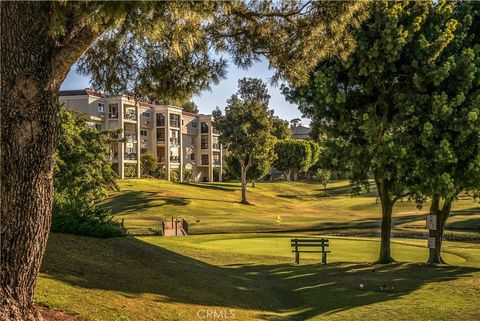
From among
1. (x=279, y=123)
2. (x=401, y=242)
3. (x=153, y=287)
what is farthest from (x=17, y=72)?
(x=279, y=123)

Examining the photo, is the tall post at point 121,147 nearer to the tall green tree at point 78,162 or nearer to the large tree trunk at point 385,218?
the tall green tree at point 78,162

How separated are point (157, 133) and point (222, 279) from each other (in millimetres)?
72110

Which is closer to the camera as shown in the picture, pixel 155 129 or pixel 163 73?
pixel 163 73

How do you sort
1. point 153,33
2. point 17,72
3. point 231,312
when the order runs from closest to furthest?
point 153,33 → point 17,72 → point 231,312

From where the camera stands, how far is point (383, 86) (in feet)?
66.7

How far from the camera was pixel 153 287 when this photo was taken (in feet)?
42.3

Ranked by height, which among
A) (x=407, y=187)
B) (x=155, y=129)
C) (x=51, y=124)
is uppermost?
(x=155, y=129)

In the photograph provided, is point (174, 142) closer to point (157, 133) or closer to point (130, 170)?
point (157, 133)

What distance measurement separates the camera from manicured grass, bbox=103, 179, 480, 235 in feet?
148

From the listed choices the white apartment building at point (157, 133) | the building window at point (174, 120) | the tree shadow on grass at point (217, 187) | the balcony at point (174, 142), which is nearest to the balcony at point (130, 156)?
the white apartment building at point (157, 133)

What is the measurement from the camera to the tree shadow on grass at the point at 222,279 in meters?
12.6

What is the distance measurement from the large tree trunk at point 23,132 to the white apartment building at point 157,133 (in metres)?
57.2

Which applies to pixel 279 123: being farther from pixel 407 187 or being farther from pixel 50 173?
pixel 50 173

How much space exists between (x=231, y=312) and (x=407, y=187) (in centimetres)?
1171
